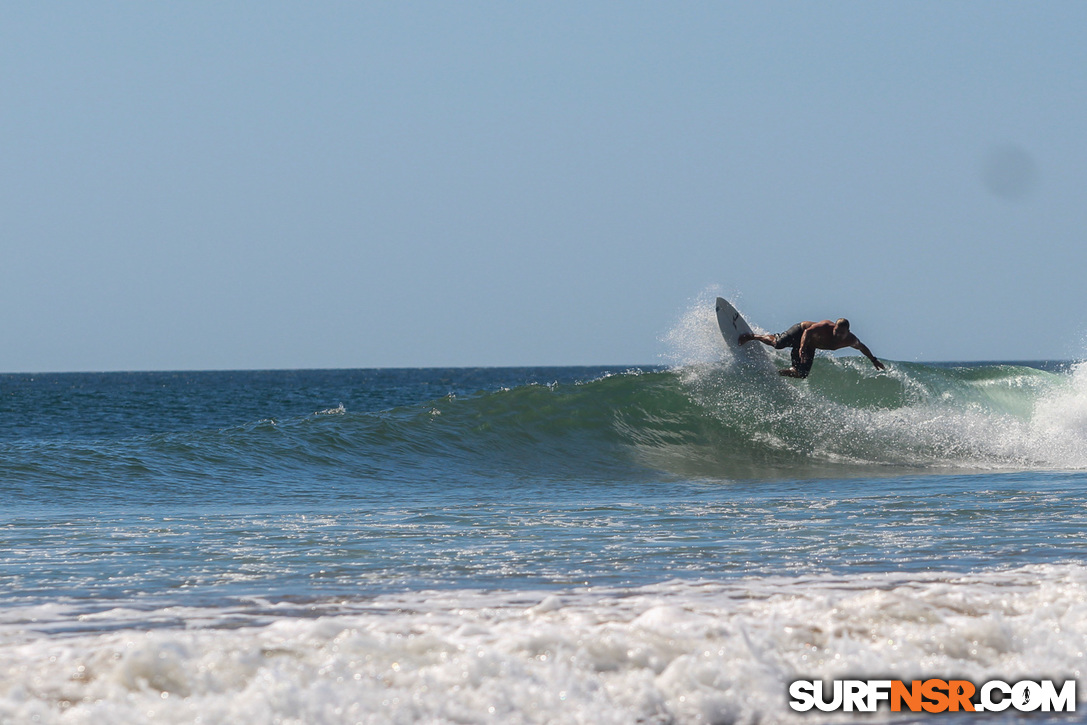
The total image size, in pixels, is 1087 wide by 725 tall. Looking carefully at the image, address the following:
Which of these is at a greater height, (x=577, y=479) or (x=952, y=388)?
(x=952, y=388)

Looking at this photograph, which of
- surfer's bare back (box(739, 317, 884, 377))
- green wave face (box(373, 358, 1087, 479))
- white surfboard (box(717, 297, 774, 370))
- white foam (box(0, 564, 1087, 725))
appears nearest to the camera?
white foam (box(0, 564, 1087, 725))

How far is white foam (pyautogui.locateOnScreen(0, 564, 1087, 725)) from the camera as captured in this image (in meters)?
3.75

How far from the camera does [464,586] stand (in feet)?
18.0

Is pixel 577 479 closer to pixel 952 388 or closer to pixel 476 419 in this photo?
pixel 476 419

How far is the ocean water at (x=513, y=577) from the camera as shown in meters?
3.88

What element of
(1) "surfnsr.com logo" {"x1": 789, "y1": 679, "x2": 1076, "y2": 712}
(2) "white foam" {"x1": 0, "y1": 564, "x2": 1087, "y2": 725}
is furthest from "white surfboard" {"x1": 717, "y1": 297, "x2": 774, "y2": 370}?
(1) "surfnsr.com logo" {"x1": 789, "y1": 679, "x2": 1076, "y2": 712}

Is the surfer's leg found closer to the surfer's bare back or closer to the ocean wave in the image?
the surfer's bare back

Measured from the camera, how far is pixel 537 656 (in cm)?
415

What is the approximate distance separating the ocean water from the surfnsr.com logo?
70mm

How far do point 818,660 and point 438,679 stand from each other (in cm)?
161

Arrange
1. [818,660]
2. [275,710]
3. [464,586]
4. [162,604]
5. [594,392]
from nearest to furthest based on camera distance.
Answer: [275,710] → [818,660] → [162,604] → [464,586] → [594,392]

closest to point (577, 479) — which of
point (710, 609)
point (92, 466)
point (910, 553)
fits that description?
point (92, 466)

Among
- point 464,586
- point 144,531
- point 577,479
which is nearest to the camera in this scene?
point 464,586

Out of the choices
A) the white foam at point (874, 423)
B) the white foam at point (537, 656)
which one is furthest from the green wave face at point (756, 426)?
the white foam at point (537, 656)
